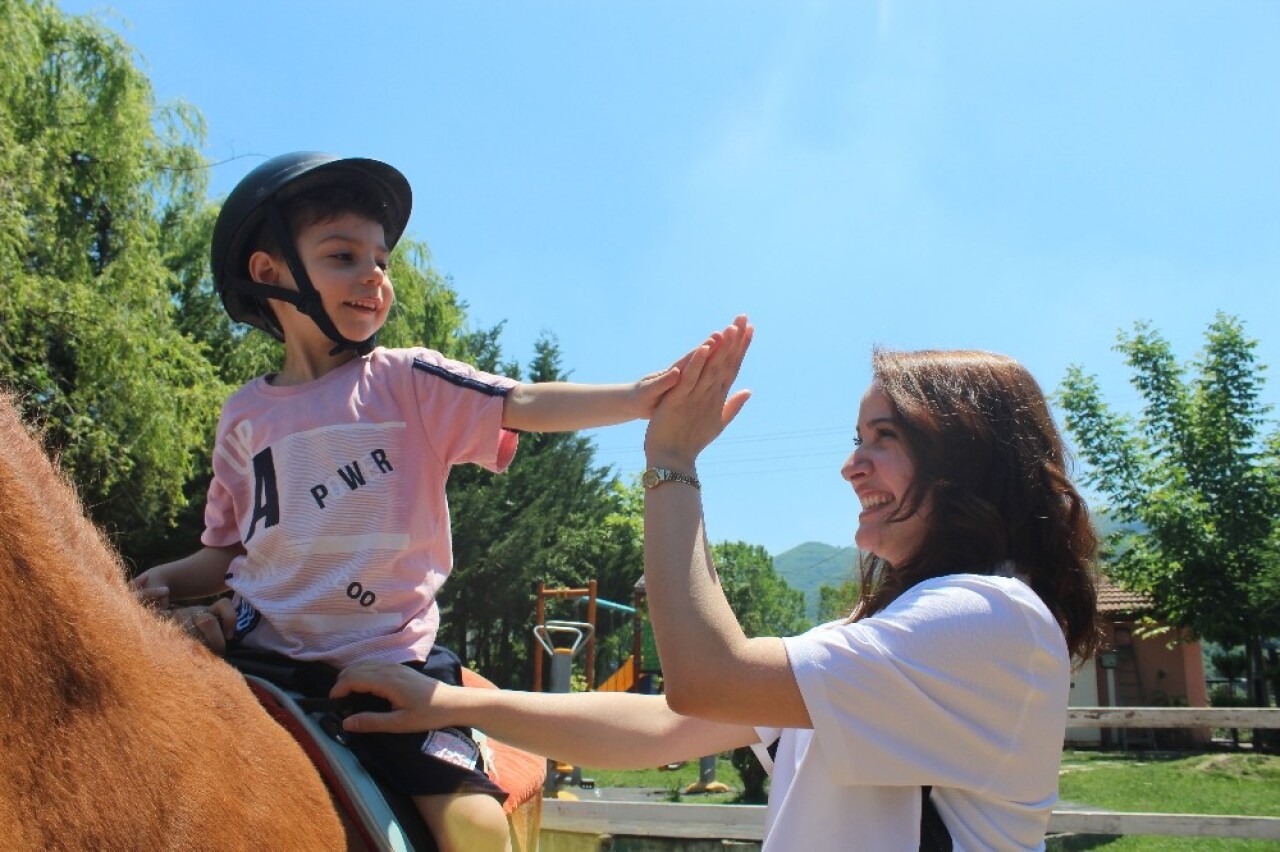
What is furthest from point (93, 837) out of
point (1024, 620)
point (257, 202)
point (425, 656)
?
point (257, 202)

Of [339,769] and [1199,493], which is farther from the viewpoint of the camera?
[1199,493]

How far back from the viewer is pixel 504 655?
36.4 m

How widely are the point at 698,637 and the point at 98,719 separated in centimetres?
88

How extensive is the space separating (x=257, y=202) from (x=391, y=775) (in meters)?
1.33

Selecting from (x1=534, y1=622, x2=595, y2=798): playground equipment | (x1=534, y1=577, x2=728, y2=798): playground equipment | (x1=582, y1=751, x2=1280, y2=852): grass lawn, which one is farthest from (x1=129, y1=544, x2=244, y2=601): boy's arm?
(x1=582, y1=751, x2=1280, y2=852): grass lawn

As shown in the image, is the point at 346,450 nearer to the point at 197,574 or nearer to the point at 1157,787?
the point at 197,574

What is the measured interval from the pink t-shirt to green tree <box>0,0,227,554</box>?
34.4 feet

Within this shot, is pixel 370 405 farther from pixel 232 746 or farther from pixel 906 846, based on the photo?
pixel 906 846

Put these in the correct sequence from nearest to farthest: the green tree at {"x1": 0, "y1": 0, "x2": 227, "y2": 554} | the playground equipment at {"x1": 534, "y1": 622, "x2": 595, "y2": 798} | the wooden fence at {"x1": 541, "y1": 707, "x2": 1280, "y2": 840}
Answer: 1. the wooden fence at {"x1": 541, "y1": 707, "x2": 1280, "y2": 840}
2. the green tree at {"x1": 0, "y1": 0, "x2": 227, "y2": 554}
3. the playground equipment at {"x1": 534, "y1": 622, "x2": 595, "y2": 798}

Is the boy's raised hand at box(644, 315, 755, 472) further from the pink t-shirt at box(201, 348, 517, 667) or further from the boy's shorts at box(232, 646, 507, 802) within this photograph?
the boy's shorts at box(232, 646, 507, 802)

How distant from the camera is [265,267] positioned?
2512 millimetres

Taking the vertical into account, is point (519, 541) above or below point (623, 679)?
above

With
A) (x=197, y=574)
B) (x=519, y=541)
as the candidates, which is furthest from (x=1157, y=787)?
(x=519, y=541)

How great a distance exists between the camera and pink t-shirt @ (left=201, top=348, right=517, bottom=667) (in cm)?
219
